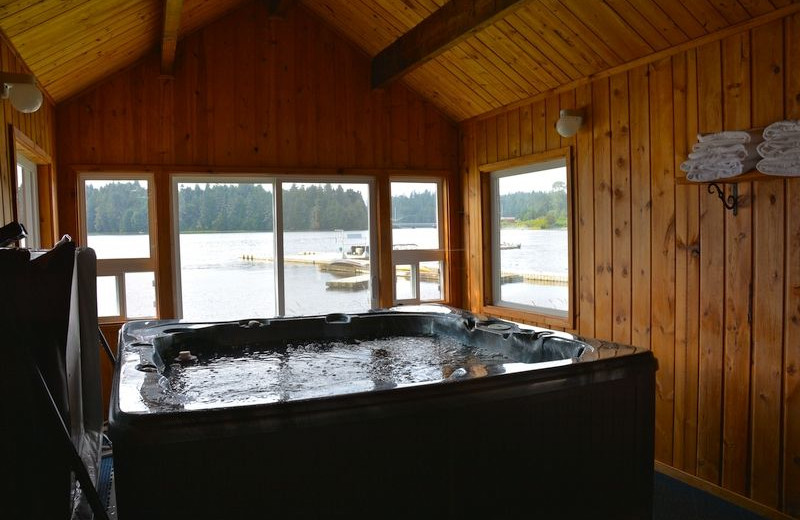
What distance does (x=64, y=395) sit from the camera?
148 centimetres

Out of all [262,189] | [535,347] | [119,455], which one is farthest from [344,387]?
[262,189]

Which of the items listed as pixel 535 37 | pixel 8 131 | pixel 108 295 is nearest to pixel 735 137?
pixel 535 37

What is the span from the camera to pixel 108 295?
13.3 ft

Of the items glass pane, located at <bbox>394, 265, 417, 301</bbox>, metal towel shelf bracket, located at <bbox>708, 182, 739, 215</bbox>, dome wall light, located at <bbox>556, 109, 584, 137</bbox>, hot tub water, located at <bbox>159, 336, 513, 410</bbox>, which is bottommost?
hot tub water, located at <bbox>159, 336, 513, 410</bbox>

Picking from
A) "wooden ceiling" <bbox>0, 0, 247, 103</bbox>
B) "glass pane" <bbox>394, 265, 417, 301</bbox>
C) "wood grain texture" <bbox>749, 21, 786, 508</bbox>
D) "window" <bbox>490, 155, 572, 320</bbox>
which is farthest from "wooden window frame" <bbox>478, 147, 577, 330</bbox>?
"wooden ceiling" <bbox>0, 0, 247, 103</bbox>

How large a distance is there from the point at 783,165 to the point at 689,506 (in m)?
1.49

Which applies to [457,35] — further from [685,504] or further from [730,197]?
[685,504]

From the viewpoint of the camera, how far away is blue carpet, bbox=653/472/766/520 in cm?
252

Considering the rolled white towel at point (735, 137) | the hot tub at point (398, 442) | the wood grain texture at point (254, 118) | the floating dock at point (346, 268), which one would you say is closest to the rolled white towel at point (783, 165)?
the rolled white towel at point (735, 137)

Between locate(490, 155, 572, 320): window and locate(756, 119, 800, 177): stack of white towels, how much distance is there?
1.32 m

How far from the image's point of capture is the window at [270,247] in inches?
167

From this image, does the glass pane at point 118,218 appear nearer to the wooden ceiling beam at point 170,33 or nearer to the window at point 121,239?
the window at point 121,239

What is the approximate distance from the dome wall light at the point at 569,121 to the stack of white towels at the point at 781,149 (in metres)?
1.15

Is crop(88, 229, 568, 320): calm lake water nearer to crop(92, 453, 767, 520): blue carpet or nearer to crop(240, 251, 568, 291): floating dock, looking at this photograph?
crop(240, 251, 568, 291): floating dock
